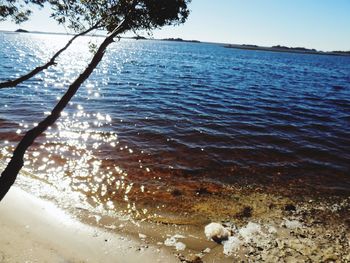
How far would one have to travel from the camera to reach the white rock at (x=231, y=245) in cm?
935

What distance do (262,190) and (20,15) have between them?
12.8 m

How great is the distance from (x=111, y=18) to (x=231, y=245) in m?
8.59

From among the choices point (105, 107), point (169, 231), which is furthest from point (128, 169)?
point (105, 107)

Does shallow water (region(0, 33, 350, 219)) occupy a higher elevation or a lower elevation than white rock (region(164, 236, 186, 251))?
lower

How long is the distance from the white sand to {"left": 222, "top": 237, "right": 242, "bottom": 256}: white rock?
1.68 meters

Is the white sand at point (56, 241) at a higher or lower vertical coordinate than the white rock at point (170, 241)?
higher

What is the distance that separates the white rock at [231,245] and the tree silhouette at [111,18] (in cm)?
627

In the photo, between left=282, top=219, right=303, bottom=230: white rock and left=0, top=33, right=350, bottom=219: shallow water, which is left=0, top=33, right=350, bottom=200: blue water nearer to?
left=0, top=33, right=350, bottom=219: shallow water

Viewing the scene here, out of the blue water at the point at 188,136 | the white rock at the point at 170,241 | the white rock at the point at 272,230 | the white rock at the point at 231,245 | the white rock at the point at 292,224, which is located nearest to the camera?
the white rock at the point at 231,245

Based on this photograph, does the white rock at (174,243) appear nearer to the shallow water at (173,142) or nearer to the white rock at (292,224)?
the shallow water at (173,142)

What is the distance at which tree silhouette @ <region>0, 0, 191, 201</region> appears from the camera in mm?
6480

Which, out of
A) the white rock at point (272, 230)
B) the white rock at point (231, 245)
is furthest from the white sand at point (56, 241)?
the white rock at point (272, 230)

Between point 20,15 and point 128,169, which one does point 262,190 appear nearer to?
point 128,169

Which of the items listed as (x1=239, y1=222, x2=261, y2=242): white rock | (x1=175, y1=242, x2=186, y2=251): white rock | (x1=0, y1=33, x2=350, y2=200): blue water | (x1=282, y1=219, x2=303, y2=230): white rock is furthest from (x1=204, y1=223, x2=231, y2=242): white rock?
(x1=0, y1=33, x2=350, y2=200): blue water
